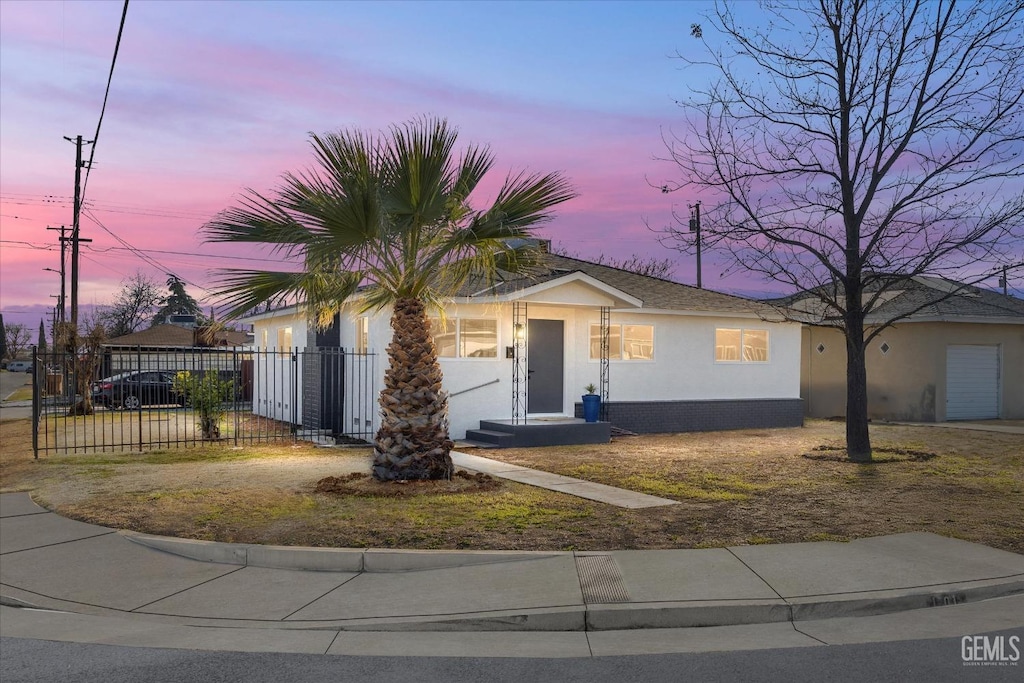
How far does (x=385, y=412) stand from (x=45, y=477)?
5393 mm

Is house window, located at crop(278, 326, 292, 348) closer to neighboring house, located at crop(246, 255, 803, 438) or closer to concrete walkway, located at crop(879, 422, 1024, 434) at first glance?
neighboring house, located at crop(246, 255, 803, 438)

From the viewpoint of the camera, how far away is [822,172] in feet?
49.1

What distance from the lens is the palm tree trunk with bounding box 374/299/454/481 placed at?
11.1 m

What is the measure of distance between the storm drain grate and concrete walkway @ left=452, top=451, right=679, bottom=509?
8.89 feet

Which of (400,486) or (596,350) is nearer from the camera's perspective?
(400,486)

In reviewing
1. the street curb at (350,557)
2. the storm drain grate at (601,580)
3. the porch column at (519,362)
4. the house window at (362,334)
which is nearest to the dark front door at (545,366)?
the porch column at (519,362)

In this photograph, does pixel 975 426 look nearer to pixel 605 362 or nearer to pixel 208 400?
pixel 605 362

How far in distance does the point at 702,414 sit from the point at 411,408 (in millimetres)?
11840

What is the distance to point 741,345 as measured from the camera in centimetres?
2214

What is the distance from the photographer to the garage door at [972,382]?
23438mm

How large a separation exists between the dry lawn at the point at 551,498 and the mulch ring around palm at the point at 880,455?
5 centimetres

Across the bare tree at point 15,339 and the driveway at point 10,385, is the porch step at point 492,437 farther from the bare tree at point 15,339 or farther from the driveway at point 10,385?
the bare tree at point 15,339

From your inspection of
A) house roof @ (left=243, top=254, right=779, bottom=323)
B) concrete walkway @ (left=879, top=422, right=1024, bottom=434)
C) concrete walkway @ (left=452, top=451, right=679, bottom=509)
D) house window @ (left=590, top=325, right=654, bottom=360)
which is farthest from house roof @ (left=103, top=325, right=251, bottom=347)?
concrete walkway @ (left=452, top=451, right=679, bottom=509)

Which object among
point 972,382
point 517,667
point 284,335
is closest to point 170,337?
point 284,335
